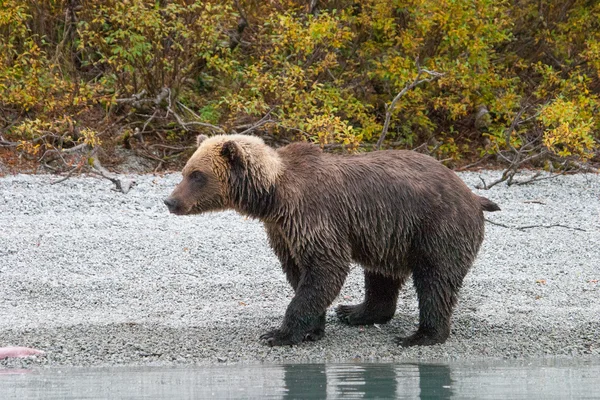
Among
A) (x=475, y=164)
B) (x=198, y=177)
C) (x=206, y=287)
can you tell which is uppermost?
(x=198, y=177)

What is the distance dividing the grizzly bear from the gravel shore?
0.32 m

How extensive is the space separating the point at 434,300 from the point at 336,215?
0.89 m

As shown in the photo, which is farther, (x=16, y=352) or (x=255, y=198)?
(x=255, y=198)

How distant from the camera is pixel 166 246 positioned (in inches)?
384

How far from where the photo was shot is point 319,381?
607cm

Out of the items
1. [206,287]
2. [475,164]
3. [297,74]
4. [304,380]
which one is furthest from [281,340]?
[475,164]

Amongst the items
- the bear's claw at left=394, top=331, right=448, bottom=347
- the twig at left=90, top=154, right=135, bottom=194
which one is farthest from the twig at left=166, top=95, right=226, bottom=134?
the bear's claw at left=394, top=331, right=448, bottom=347

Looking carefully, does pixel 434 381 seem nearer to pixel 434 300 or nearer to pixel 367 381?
pixel 367 381

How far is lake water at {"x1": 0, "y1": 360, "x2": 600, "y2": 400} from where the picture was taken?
5.62m

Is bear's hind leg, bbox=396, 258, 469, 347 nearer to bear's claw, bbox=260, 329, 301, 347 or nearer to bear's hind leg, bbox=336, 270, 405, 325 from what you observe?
bear's hind leg, bbox=336, 270, 405, 325

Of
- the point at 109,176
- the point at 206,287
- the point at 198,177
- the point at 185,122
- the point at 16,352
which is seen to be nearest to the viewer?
the point at 16,352

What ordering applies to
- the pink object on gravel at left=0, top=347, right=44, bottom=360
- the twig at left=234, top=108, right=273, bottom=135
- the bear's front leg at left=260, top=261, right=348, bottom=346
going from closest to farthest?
the pink object on gravel at left=0, top=347, right=44, bottom=360 → the bear's front leg at left=260, top=261, right=348, bottom=346 → the twig at left=234, top=108, right=273, bottom=135

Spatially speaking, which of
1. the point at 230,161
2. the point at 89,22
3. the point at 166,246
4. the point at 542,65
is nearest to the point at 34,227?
the point at 166,246

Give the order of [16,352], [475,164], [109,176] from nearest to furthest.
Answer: [16,352]
[109,176]
[475,164]
